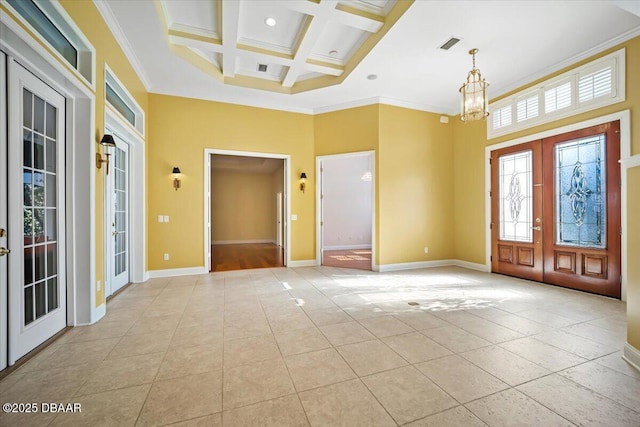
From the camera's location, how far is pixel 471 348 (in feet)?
7.94

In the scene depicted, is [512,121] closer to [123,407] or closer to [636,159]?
[636,159]

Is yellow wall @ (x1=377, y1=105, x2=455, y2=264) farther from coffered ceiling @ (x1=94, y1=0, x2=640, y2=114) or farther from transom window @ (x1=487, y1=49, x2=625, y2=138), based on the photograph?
transom window @ (x1=487, y1=49, x2=625, y2=138)

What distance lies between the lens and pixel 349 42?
4375 mm

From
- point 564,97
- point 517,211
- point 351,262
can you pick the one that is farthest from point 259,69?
point 517,211

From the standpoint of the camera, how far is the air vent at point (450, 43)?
3805mm

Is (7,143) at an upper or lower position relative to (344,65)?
lower

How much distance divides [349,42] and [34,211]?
4509 mm

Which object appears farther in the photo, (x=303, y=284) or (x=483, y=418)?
(x=303, y=284)

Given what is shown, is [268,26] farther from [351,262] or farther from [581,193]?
[581,193]

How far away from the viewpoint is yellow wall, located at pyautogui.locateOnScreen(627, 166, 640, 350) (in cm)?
208

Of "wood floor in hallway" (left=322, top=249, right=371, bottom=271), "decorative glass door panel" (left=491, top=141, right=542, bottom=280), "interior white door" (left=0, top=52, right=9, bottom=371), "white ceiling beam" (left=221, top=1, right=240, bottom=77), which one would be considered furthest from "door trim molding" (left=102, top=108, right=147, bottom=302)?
"decorative glass door panel" (left=491, top=141, right=542, bottom=280)

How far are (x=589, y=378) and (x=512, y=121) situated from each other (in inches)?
181

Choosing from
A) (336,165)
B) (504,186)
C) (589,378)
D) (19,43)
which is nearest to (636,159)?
(589,378)

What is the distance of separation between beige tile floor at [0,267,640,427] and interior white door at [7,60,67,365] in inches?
11.3
